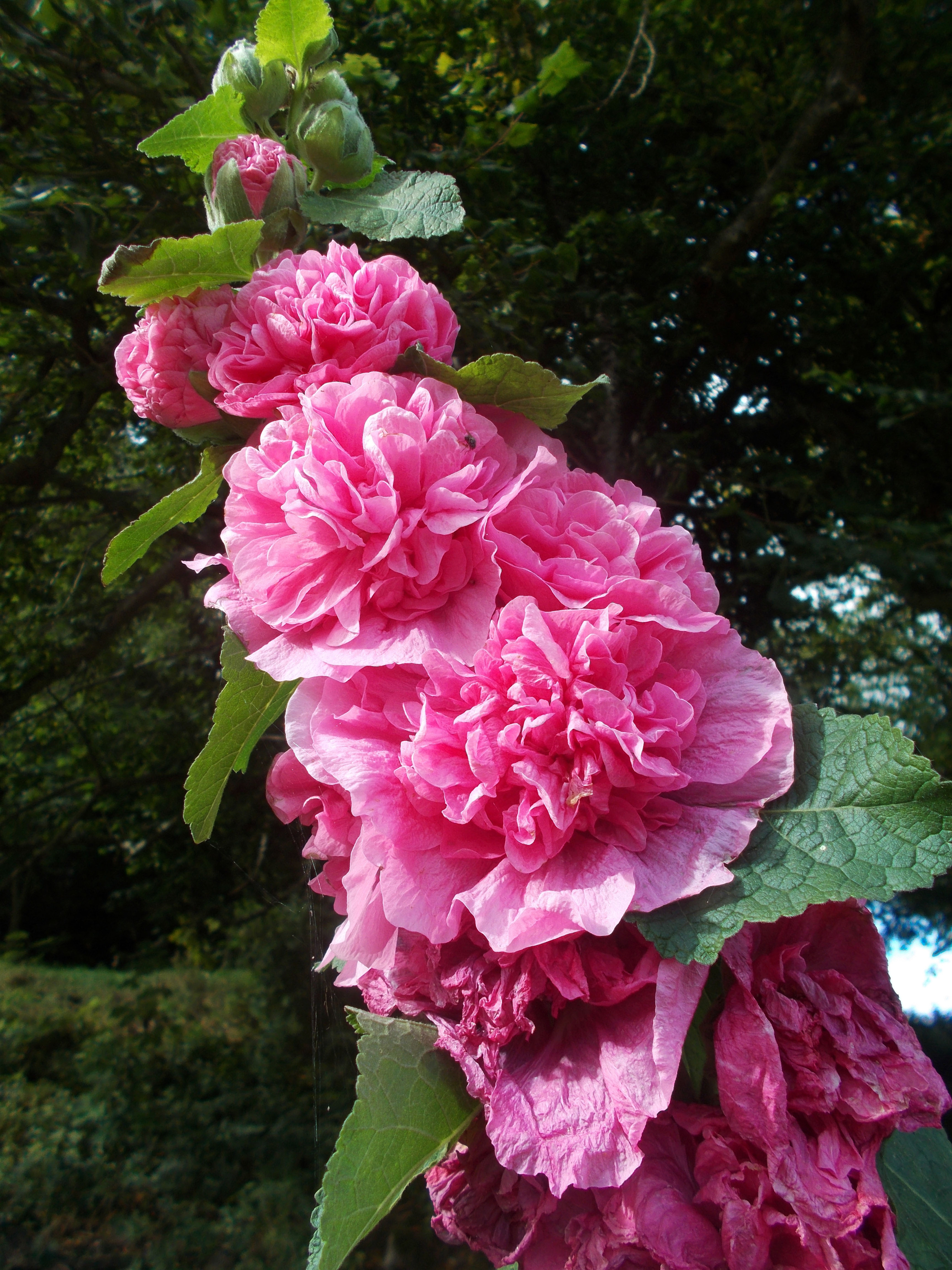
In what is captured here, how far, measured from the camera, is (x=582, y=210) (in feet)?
10.3

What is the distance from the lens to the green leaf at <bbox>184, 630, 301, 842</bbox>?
673mm

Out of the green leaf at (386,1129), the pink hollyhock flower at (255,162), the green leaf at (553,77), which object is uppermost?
the green leaf at (553,77)

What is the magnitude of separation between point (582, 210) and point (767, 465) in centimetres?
117

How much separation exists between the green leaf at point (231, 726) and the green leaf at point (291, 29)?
572mm

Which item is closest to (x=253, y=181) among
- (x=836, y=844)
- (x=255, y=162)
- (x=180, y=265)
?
(x=255, y=162)

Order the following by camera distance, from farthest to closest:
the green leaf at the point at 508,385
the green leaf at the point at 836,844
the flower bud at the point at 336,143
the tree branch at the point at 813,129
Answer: the tree branch at the point at 813,129 → the flower bud at the point at 336,143 → the green leaf at the point at 508,385 → the green leaf at the point at 836,844

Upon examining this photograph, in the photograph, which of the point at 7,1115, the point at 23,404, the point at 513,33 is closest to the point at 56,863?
the point at 7,1115

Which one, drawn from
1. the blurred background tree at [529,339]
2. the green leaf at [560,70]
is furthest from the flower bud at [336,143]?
the green leaf at [560,70]

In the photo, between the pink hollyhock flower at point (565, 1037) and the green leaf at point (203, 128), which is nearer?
the pink hollyhock flower at point (565, 1037)

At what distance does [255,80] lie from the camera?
2.64 feet

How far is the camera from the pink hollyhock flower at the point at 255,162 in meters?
0.75

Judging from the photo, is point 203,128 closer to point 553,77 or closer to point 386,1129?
point 386,1129

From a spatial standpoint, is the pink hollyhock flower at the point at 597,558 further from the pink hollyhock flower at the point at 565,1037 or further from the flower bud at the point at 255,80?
the flower bud at the point at 255,80

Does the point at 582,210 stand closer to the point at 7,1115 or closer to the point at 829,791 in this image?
the point at 829,791
